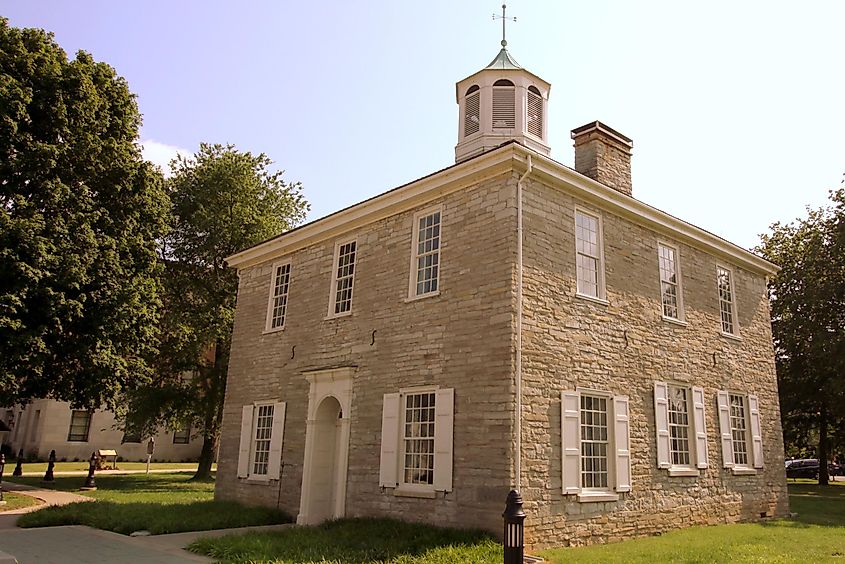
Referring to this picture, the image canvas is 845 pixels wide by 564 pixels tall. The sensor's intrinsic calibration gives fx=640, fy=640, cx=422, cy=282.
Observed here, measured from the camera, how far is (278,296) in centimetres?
1716

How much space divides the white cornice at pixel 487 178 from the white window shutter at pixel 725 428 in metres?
3.72

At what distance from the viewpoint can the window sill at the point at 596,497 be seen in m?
11.2

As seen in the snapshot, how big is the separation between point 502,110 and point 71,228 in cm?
1189

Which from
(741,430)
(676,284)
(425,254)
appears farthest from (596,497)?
(741,430)

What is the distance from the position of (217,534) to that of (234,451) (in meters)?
4.87

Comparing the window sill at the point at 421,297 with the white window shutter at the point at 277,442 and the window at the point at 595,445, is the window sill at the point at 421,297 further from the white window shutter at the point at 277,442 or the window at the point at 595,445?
the white window shutter at the point at 277,442

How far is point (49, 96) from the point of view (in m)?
17.1

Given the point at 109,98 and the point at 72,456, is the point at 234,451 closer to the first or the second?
the point at 109,98


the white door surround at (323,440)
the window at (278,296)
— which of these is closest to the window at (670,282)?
the white door surround at (323,440)

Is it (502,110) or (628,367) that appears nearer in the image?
(628,367)

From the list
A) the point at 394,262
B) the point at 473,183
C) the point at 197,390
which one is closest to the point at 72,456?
the point at 197,390

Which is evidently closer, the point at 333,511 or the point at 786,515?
the point at 333,511

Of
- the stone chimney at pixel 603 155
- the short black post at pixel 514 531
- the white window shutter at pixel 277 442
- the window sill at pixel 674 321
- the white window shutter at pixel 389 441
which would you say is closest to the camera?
the short black post at pixel 514 531

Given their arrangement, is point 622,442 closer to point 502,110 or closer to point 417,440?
point 417,440
